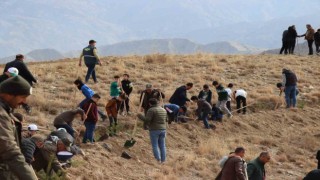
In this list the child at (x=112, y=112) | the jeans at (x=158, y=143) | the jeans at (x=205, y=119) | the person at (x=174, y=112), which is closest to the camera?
the jeans at (x=158, y=143)

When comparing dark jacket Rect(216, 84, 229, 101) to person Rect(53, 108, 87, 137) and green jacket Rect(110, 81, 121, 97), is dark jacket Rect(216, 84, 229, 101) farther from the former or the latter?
person Rect(53, 108, 87, 137)

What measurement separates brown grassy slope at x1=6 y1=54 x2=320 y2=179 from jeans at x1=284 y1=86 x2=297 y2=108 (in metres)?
0.34

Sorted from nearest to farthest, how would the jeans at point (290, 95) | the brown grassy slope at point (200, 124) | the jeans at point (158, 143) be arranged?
the jeans at point (158, 143) → the brown grassy slope at point (200, 124) → the jeans at point (290, 95)

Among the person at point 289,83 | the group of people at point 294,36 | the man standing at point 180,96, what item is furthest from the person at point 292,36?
the man standing at point 180,96

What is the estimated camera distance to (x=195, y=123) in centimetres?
1608

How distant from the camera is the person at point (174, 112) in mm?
14880

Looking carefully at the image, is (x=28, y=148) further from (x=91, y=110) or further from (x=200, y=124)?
(x=200, y=124)

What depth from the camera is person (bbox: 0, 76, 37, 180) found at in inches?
156

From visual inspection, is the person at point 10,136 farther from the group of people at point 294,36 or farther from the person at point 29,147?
the group of people at point 294,36

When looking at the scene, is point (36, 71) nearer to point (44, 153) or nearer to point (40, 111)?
point (40, 111)

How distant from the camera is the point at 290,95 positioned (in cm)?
1872

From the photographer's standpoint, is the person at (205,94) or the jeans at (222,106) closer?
the person at (205,94)

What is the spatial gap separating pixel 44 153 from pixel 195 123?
8887 mm

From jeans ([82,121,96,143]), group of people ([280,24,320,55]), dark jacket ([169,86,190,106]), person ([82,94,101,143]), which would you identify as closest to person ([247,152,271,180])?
person ([82,94,101,143])
